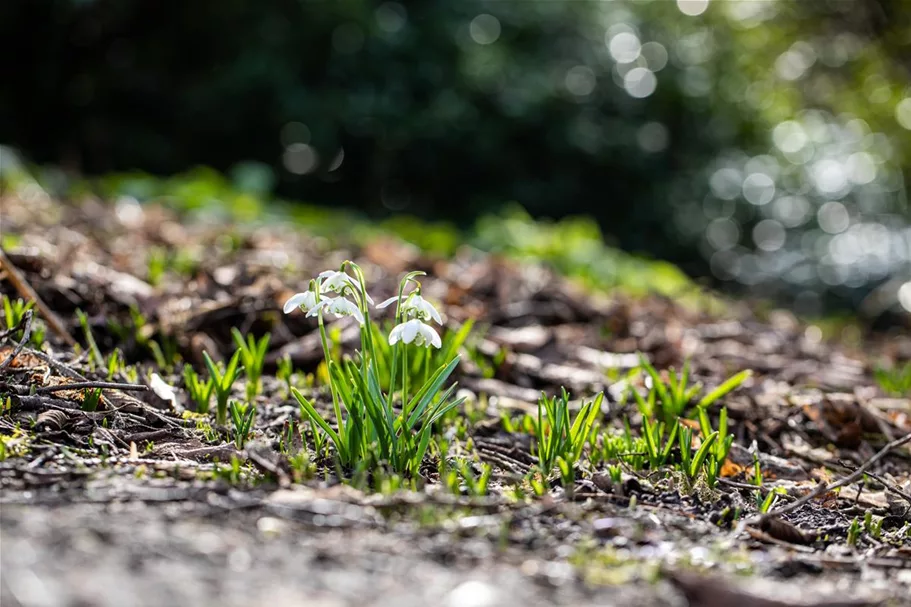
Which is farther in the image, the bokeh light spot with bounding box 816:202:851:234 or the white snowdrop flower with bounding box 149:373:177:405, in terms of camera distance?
the bokeh light spot with bounding box 816:202:851:234

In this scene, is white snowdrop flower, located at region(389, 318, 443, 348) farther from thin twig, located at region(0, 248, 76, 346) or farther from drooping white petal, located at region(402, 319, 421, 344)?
thin twig, located at region(0, 248, 76, 346)

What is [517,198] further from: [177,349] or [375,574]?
[375,574]

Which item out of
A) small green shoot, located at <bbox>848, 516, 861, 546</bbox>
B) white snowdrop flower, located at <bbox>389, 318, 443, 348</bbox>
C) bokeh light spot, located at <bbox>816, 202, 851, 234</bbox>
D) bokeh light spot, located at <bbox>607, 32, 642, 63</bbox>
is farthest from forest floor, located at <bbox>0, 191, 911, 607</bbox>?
bokeh light spot, located at <bbox>816, 202, 851, 234</bbox>

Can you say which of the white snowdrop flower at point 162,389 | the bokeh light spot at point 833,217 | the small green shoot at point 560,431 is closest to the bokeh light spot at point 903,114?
the bokeh light spot at point 833,217

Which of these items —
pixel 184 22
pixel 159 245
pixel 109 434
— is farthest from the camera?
pixel 184 22

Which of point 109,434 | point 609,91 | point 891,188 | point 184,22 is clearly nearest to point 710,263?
point 609,91

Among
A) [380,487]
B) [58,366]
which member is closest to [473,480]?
[380,487]
